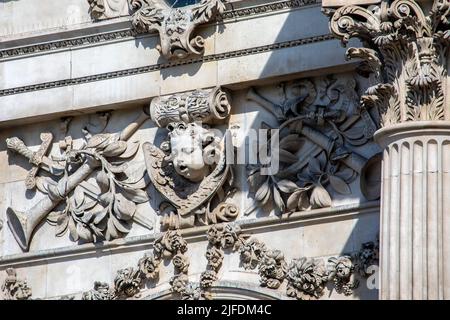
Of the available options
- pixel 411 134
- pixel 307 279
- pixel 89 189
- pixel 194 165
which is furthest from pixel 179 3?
pixel 411 134

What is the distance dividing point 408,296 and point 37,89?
238 inches

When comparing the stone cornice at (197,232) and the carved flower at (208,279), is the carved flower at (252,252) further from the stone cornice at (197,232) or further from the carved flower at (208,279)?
the carved flower at (208,279)

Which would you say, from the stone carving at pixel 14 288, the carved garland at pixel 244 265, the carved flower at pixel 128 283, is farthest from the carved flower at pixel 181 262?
the stone carving at pixel 14 288

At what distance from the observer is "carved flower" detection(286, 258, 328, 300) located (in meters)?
25.1

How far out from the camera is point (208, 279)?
84.7ft

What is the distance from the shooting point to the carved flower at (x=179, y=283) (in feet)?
85.3

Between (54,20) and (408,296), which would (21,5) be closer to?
(54,20)

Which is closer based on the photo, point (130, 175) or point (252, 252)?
point (252, 252)

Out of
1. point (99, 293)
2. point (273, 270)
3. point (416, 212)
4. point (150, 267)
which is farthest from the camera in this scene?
point (99, 293)

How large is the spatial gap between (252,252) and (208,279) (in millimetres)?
515

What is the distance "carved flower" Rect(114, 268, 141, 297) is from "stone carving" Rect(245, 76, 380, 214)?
1340 mm

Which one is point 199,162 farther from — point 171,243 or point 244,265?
point 244,265

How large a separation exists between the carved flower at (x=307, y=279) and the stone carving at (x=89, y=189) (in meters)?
1.92

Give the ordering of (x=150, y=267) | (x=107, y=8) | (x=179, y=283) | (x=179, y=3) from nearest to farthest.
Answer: (x=179, y=283) → (x=150, y=267) → (x=179, y=3) → (x=107, y=8)
